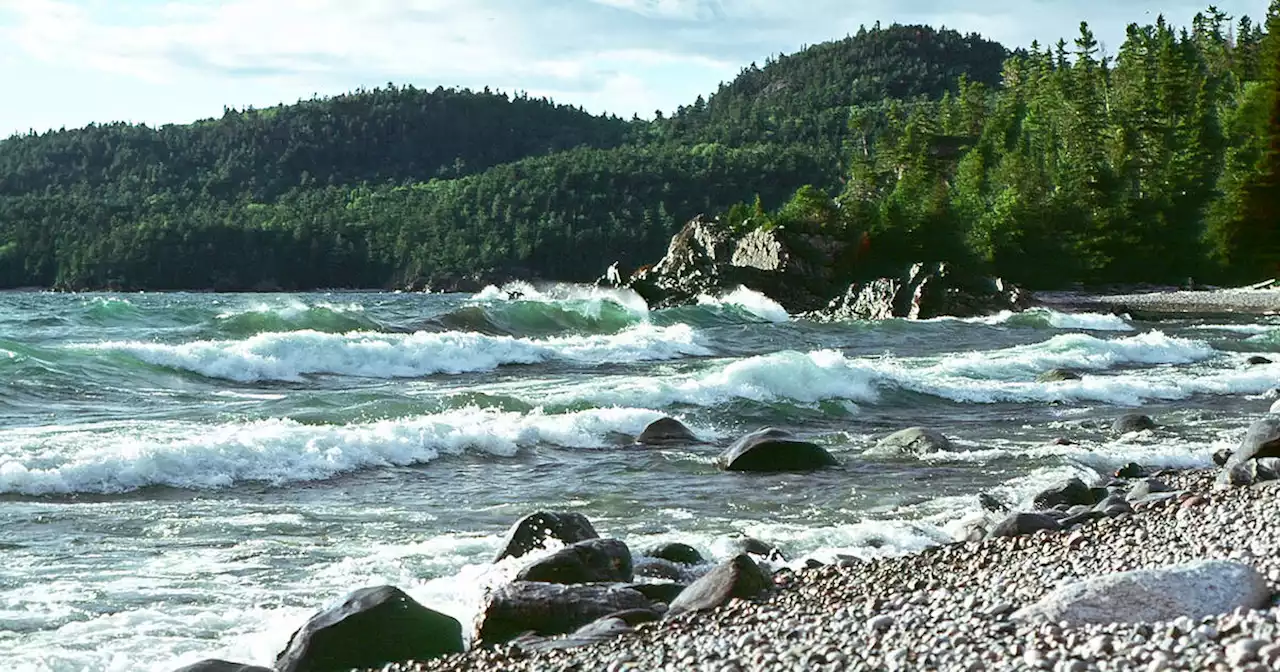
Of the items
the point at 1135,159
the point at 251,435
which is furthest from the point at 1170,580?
the point at 1135,159

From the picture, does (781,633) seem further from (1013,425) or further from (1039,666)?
(1013,425)

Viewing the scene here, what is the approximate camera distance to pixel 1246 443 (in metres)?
15.2

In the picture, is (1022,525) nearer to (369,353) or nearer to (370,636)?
(370,636)

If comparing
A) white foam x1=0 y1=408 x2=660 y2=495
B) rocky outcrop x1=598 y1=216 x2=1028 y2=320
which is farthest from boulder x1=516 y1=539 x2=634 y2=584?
rocky outcrop x1=598 y1=216 x2=1028 y2=320

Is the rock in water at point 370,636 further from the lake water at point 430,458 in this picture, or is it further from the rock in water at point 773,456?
the rock in water at point 773,456

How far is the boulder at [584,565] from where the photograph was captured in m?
9.94

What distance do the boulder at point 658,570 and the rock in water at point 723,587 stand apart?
1.06m

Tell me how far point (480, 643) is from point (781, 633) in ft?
8.01

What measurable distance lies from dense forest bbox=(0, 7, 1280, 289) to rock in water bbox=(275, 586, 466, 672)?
209 ft

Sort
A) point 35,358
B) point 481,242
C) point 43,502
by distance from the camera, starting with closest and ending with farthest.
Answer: point 43,502
point 35,358
point 481,242

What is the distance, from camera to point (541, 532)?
36.7ft

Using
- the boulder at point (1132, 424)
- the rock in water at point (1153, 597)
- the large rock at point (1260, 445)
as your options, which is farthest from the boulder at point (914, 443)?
the rock in water at point (1153, 597)

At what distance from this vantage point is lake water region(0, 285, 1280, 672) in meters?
10.4

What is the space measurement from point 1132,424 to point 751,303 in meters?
47.1
